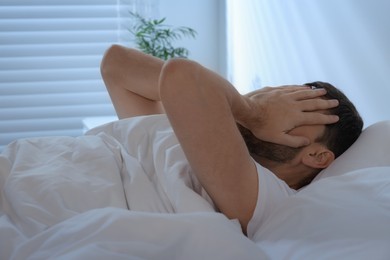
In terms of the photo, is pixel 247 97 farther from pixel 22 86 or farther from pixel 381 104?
pixel 22 86

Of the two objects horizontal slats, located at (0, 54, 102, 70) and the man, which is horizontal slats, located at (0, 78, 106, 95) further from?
the man

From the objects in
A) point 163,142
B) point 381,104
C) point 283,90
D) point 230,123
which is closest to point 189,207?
point 230,123

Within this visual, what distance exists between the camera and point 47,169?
126 cm

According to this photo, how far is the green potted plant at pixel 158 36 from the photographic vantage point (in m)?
3.54

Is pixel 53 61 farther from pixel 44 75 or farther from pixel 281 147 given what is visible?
pixel 281 147

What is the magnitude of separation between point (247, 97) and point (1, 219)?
655 millimetres

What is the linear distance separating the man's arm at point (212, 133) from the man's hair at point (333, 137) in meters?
0.18

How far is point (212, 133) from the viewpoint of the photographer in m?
1.14

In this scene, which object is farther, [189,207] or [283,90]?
[283,90]

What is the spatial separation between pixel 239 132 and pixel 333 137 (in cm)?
35

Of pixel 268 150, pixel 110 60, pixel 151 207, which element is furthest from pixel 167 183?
pixel 110 60

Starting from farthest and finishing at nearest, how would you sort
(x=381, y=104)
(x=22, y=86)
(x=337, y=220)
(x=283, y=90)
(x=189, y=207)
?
1. (x=22, y=86)
2. (x=381, y=104)
3. (x=283, y=90)
4. (x=189, y=207)
5. (x=337, y=220)

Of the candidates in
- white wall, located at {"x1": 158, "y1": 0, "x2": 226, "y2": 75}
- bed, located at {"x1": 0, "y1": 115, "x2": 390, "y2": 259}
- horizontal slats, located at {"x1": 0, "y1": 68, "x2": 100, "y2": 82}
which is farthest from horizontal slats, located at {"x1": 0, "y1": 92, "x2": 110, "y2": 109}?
bed, located at {"x1": 0, "y1": 115, "x2": 390, "y2": 259}

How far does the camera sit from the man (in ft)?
3.74
